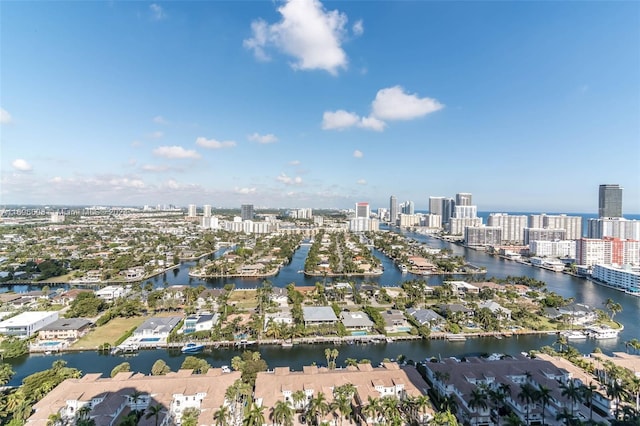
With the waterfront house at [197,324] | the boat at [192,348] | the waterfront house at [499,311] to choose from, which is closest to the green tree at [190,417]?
the boat at [192,348]

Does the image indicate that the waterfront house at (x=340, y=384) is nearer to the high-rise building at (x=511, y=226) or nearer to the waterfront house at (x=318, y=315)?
the waterfront house at (x=318, y=315)

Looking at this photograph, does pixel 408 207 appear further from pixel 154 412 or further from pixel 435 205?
pixel 154 412

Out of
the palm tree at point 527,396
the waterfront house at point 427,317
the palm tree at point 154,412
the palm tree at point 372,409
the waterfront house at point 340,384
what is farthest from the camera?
the waterfront house at point 427,317

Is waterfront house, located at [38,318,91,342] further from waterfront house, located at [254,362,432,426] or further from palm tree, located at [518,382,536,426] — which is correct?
palm tree, located at [518,382,536,426]

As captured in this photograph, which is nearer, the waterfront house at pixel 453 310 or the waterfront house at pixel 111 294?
the waterfront house at pixel 453 310

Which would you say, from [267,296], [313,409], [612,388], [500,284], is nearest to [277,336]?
[267,296]

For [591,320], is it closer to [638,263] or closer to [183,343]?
[183,343]

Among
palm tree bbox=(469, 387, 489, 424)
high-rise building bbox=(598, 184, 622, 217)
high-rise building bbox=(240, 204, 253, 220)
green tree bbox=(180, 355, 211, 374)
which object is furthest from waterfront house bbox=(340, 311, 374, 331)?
high-rise building bbox=(240, 204, 253, 220)
